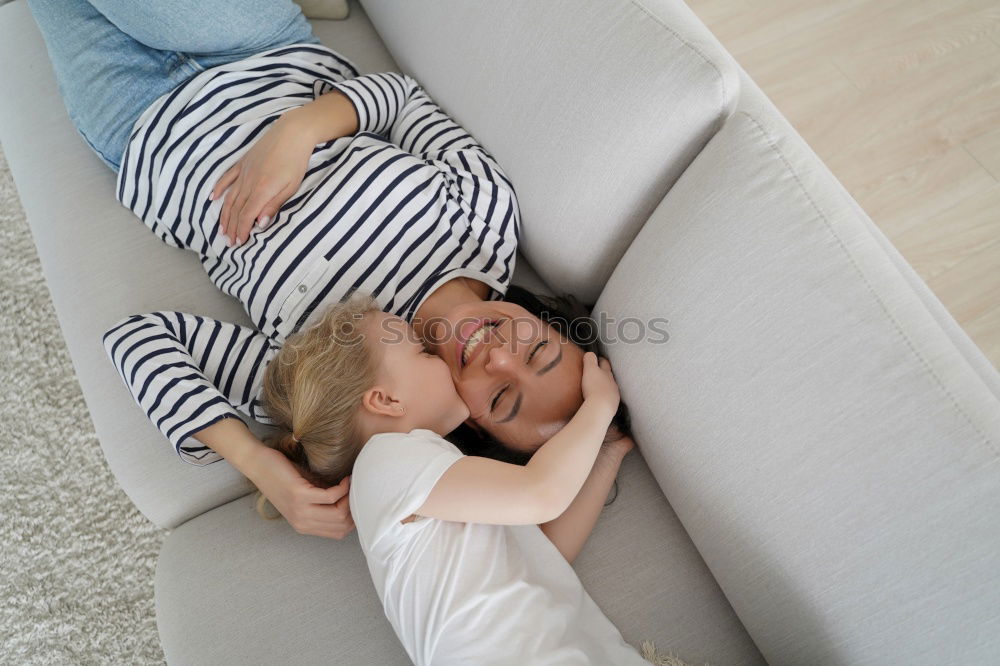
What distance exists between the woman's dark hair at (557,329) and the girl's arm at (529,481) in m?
0.10

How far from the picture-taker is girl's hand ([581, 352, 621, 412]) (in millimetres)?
948

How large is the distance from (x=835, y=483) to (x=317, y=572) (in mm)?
729

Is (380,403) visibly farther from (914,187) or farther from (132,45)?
(914,187)

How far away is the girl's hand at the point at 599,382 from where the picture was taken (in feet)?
3.11

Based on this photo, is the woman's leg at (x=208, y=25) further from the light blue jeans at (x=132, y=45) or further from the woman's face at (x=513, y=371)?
the woman's face at (x=513, y=371)

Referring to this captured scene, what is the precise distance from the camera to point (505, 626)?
2.74 feet

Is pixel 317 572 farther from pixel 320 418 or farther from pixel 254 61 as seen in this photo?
pixel 254 61

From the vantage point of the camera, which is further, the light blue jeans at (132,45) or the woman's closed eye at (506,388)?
the light blue jeans at (132,45)

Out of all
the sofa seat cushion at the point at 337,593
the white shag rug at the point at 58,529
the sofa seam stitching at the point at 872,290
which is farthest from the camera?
the white shag rug at the point at 58,529

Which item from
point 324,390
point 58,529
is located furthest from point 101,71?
point 58,529

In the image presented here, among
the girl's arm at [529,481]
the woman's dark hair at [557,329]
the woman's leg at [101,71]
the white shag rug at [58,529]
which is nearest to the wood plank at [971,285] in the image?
the woman's dark hair at [557,329]

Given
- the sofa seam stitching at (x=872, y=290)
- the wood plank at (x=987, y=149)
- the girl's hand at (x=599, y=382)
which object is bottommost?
the girl's hand at (x=599, y=382)

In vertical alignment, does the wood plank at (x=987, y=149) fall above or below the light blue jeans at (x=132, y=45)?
below

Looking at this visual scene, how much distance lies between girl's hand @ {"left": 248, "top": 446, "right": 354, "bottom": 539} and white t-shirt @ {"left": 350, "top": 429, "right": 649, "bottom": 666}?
0.08 metres
